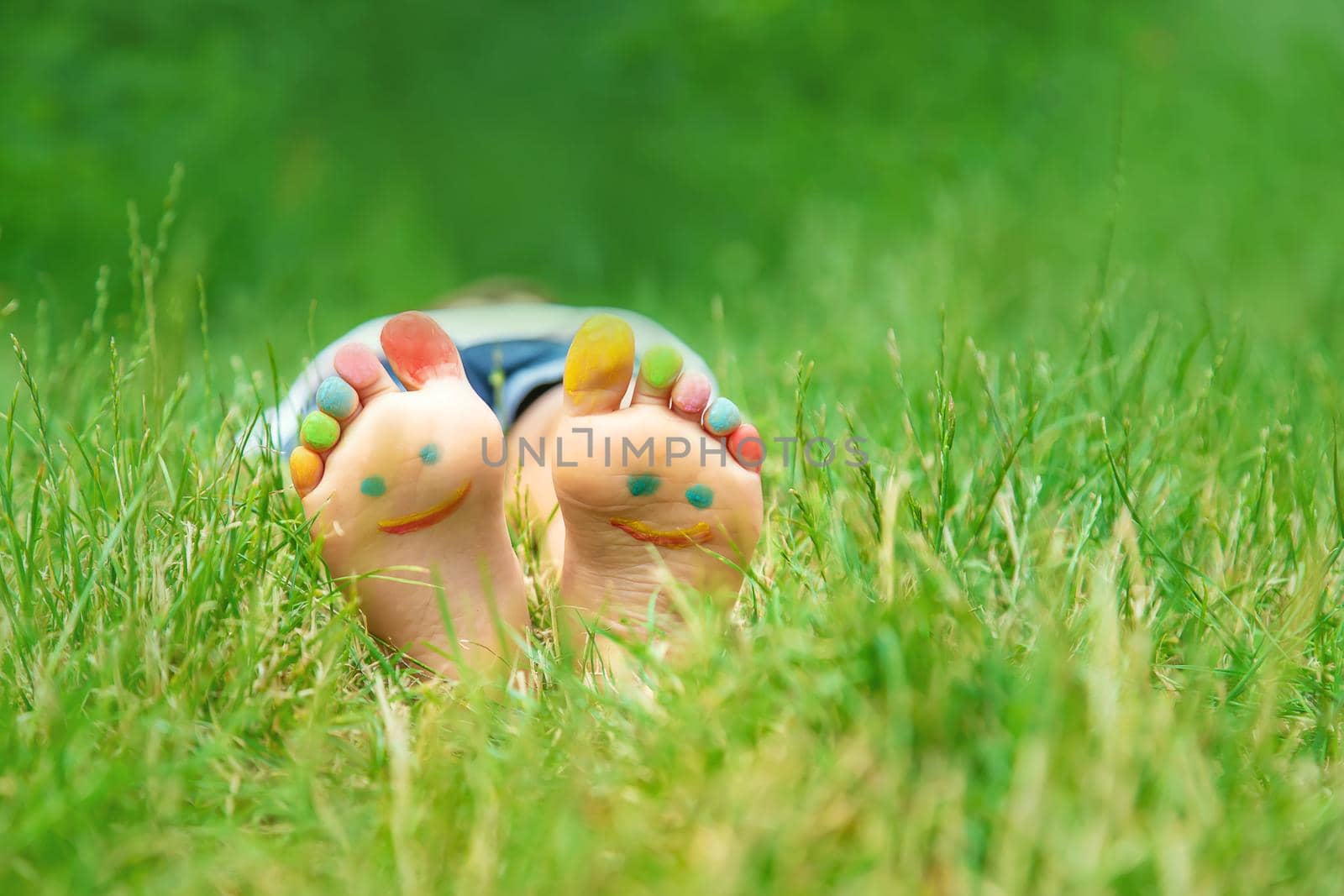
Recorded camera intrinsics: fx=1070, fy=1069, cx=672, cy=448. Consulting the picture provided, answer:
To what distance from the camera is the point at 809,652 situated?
0.74 meters

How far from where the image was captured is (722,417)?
962 millimetres

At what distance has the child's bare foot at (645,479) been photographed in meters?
0.94

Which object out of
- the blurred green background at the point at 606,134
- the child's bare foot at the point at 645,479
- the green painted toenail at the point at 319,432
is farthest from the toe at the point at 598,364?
the blurred green background at the point at 606,134

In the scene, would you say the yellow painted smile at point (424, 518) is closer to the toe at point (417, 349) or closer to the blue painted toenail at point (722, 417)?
the toe at point (417, 349)

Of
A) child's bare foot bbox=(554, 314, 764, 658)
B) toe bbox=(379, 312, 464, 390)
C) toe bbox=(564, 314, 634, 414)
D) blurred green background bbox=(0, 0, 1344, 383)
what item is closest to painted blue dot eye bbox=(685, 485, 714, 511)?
child's bare foot bbox=(554, 314, 764, 658)

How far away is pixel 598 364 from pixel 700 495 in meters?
0.15

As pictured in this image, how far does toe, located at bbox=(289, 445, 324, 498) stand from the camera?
94 centimetres

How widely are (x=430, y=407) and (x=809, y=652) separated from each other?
404 millimetres

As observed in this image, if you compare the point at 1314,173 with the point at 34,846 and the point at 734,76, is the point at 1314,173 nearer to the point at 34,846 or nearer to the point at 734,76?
the point at 734,76

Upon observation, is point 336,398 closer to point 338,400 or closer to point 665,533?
point 338,400

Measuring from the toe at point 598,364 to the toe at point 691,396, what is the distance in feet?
0.15

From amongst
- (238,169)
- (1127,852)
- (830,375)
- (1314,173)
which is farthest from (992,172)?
(1127,852)

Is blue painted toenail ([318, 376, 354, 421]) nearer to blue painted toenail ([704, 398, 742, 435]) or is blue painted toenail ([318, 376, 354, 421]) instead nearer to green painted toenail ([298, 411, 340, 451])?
green painted toenail ([298, 411, 340, 451])

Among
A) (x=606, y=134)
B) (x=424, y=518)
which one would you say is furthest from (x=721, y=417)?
(x=606, y=134)
